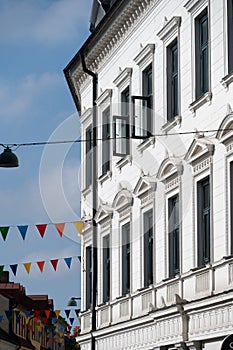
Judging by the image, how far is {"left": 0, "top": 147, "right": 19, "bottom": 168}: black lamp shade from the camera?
80.7 ft

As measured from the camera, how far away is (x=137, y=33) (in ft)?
96.3

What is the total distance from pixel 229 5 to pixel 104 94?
1147 cm

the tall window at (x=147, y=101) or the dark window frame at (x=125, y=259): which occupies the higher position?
the tall window at (x=147, y=101)

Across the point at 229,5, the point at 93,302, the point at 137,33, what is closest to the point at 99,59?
the point at 137,33

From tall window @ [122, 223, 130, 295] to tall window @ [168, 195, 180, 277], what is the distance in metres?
4.39

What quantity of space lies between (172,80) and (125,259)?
20.3 ft

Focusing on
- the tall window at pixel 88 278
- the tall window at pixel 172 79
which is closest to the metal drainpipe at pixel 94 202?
the tall window at pixel 88 278

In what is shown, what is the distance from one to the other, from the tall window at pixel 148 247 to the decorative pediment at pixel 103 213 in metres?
3.74

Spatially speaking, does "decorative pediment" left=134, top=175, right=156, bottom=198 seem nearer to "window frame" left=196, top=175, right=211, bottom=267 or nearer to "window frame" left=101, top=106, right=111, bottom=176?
"window frame" left=196, top=175, right=211, bottom=267

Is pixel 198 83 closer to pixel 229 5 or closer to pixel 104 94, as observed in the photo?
pixel 229 5

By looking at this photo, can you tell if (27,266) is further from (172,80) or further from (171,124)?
(171,124)

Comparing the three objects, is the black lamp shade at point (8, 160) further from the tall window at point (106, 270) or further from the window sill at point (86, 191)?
the window sill at point (86, 191)

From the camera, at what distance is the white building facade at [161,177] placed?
21.8m

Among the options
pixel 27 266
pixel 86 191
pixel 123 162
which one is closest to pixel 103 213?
pixel 123 162
